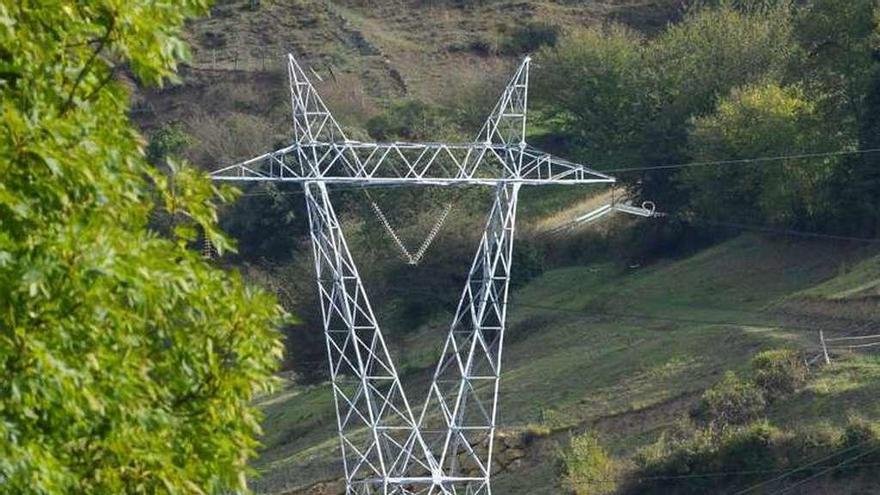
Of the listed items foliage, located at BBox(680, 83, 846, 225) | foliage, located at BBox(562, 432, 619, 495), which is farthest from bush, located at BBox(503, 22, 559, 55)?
foliage, located at BBox(562, 432, 619, 495)

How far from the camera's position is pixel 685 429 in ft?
120

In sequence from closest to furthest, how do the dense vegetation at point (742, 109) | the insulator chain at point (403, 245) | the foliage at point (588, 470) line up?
the foliage at point (588, 470), the insulator chain at point (403, 245), the dense vegetation at point (742, 109)

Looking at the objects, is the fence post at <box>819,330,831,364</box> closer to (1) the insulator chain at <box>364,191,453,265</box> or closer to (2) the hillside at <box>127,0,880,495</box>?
(2) the hillside at <box>127,0,880,495</box>

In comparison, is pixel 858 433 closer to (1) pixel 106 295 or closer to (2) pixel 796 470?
(2) pixel 796 470

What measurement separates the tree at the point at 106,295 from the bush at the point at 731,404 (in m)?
27.8

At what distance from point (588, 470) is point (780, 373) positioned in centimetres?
459

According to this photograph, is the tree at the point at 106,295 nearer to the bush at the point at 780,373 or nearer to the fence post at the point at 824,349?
the bush at the point at 780,373

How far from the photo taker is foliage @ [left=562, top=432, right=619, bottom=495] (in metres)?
34.0

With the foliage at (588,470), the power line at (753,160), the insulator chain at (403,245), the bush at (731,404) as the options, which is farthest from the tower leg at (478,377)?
the power line at (753,160)

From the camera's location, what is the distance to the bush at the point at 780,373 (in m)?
36.1

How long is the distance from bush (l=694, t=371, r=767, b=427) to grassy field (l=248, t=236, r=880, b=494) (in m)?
0.44

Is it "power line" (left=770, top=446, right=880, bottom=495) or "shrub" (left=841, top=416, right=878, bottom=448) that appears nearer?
"power line" (left=770, top=446, right=880, bottom=495)

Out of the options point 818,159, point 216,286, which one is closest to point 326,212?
point 818,159

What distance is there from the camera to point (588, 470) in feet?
112
